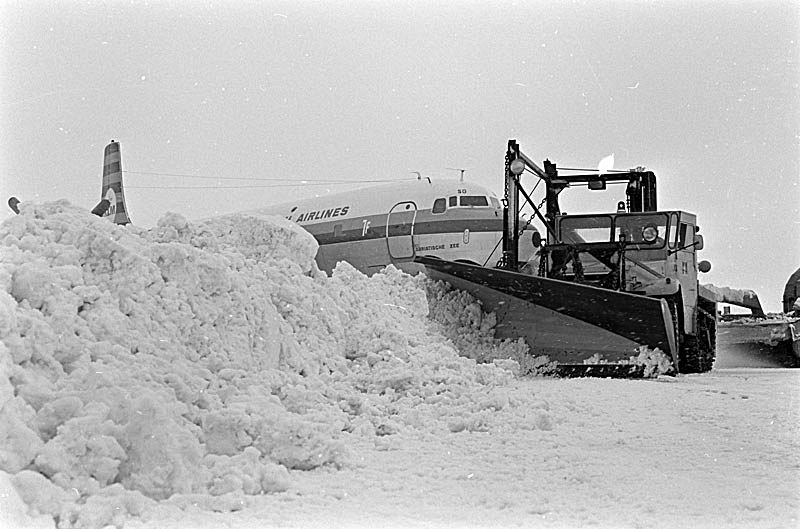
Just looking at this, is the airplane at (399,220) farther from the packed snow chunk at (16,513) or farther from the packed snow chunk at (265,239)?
the packed snow chunk at (16,513)

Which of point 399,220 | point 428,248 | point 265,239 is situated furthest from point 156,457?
point 399,220

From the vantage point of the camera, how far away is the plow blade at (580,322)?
25.4ft

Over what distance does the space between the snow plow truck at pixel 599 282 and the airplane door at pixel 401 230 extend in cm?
444

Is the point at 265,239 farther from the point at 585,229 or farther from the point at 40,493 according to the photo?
the point at 585,229

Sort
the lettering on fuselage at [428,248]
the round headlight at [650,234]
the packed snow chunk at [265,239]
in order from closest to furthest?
the packed snow chunk at [265,239] → the round headlight at [650,234] → the lettering on fuselage at [428,248]

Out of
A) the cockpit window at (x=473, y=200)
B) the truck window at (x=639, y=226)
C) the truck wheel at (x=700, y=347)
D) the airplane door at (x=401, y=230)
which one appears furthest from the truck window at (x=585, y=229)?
the airplane door at (x=401, y=230)

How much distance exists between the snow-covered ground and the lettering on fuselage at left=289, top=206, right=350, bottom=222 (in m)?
9.61

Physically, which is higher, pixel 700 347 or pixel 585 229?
pixel 585 229

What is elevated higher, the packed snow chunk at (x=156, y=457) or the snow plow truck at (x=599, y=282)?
the snow plow truck at (x=599, y=282)

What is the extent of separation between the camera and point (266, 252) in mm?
6551

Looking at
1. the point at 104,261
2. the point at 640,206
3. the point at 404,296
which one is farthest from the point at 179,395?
the point at 640,206

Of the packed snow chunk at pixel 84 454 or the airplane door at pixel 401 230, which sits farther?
the airplane door at pixel 401 230

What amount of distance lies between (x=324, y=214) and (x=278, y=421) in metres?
12.6

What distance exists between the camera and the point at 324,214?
53.8 ft
